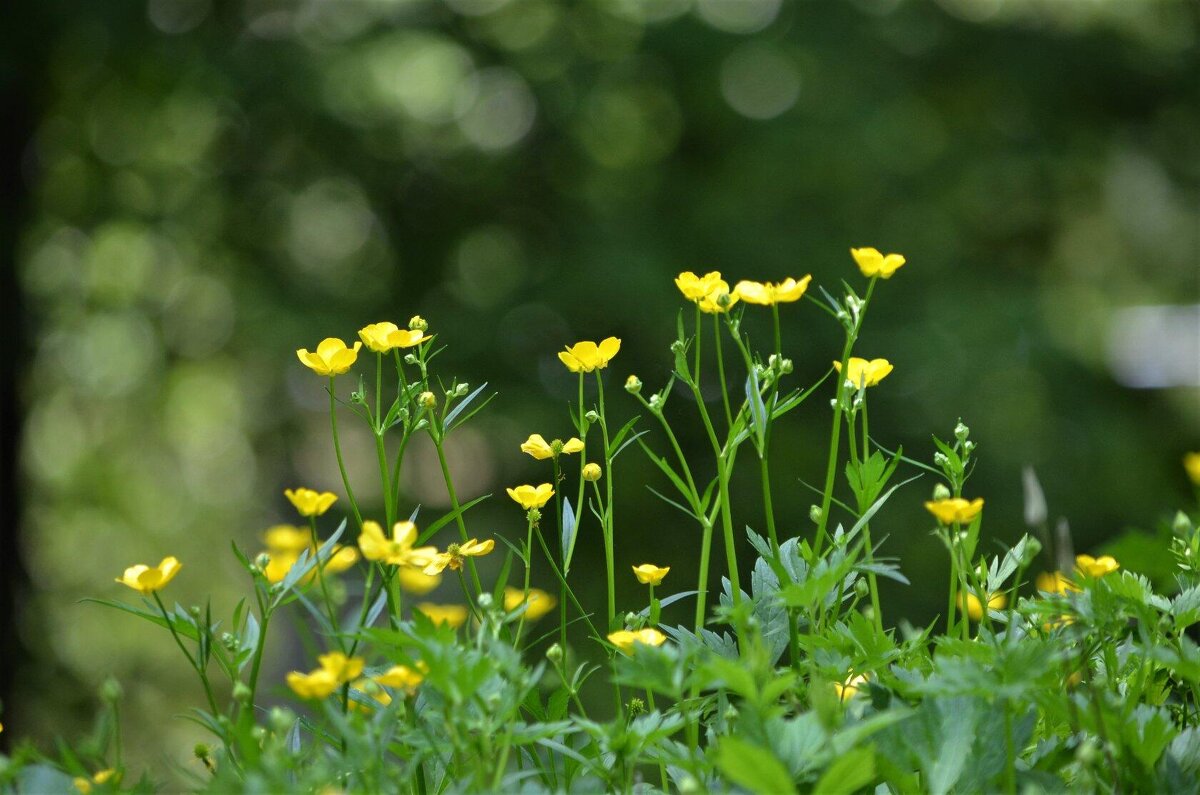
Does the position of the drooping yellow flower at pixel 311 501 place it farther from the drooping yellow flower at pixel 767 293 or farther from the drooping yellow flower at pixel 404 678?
the drooping yellow flower at pixel 767 293

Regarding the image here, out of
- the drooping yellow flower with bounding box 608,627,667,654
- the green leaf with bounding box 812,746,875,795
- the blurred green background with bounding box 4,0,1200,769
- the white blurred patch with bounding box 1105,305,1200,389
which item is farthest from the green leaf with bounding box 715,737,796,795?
the white blurred patch with bounding box 1105,305,1200,389

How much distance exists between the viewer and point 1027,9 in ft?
18.1

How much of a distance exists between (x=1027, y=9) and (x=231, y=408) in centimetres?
534

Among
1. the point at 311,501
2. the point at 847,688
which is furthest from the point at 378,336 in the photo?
the point at 847,688

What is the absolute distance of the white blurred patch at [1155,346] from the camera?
4906mm

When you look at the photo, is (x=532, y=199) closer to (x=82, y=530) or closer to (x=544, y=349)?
(x=544, y=349)

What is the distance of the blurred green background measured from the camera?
4.31 meters

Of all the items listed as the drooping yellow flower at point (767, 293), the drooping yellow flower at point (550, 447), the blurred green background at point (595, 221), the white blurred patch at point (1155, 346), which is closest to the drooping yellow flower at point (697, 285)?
the drooping yellow flower at point (767, 293)

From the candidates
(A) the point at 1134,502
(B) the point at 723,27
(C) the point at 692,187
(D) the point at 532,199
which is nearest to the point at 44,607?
(D) the point at 532,199

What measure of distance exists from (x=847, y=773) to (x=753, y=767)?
48 mm

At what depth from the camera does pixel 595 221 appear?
4.62 m

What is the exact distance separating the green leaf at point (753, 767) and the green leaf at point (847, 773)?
0.06ft

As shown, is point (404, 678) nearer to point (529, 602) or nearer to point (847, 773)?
point (529, 602)

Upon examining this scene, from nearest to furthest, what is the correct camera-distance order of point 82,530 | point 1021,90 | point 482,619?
point 482,619, point 1021,90, point 82,530
